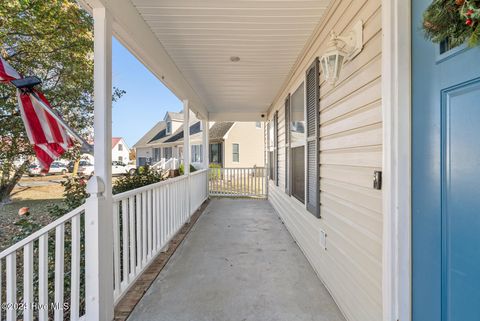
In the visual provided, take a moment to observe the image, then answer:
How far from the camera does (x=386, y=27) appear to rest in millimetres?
1350

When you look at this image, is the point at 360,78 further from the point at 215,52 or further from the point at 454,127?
the point at 215,52

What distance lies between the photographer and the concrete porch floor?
204 cm

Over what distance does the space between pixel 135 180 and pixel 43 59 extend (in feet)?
7.39

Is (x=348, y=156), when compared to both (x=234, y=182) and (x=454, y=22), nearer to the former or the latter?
(x=454, y=22)

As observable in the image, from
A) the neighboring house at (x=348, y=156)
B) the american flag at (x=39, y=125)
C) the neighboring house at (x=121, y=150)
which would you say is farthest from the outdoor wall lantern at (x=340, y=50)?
the neighboring house at (x=121, y=150)

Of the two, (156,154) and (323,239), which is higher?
(156,154)

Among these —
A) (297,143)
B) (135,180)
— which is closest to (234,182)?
(297,143)

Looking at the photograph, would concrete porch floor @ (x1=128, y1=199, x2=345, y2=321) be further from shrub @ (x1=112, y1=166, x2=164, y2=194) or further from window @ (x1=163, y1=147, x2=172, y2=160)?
window @ (x1=163, y1=147, x2=172, y2=160)

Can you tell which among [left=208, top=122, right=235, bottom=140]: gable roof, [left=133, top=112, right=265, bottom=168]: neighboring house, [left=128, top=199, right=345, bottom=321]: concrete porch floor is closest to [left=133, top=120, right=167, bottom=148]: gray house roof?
[left=133, top=112, right=265, bottom=168]: neighboring house

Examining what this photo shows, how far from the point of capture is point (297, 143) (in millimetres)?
3695

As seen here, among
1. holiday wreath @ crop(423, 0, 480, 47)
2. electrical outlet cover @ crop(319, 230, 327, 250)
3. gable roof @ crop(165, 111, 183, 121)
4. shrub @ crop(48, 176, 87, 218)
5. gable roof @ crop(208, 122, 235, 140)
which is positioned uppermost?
gable roof @ crop(165, 111, 183, 121)

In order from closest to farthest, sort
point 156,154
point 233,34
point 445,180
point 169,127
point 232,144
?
1. point 445,180
2. point 233,34
3. point 232,144
4. point 169,127
5. point 156,154

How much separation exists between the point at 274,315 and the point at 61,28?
15.3 feet

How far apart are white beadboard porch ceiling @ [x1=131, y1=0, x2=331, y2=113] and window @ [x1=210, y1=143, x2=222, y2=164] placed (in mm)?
10593
